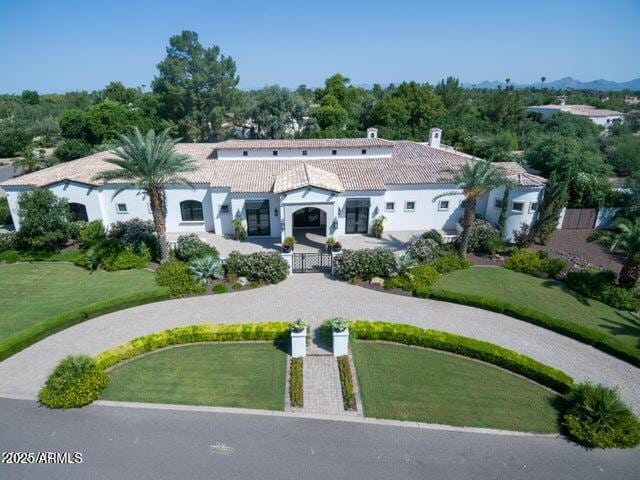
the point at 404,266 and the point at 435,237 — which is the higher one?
the point at 435,237

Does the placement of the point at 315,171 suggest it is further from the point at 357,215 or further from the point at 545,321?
the point at 545,321

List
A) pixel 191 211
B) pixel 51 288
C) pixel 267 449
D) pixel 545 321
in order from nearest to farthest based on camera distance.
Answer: pixel 267 449
pixel 545 321
pixel 51 288
pixel 191 211

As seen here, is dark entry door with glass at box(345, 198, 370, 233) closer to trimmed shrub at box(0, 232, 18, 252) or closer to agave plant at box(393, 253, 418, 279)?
agave plant at box(393, 253, 418, 279)

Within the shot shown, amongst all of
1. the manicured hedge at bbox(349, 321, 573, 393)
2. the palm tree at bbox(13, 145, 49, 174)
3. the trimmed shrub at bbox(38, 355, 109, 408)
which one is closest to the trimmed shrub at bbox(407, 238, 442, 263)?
the manicured hedge at bbox(349, 321, 573, 393)

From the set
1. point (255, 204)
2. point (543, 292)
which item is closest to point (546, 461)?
point (543, 292)

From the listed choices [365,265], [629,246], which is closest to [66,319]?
[365,265]

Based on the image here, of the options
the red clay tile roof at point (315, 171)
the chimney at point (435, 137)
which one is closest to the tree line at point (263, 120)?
the chimney at point (435, 137)
